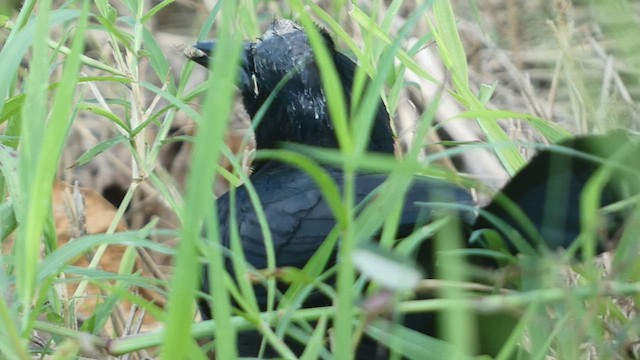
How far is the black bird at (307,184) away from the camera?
151cm

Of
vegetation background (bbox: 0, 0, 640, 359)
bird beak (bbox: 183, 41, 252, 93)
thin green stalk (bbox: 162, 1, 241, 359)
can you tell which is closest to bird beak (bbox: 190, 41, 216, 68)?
bird beak (bbox: 183, 41, 252, 93)

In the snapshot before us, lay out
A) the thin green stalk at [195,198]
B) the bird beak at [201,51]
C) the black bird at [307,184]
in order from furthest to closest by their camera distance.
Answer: the bird beak at [201,51], the black bird at [307,184], the thin green stalk at [195,198]

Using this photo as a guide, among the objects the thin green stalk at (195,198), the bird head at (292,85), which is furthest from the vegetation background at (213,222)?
the bird head at (292,85)

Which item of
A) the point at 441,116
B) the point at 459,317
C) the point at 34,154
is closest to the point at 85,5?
the point at 34,154

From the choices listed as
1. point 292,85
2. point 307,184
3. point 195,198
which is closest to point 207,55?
point 292,85

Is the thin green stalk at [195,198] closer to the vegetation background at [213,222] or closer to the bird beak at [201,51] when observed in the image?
the vegetation background at [213,222]

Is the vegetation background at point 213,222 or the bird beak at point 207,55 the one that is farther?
the bird beak at point 207,55

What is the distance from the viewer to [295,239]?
6.81 ft

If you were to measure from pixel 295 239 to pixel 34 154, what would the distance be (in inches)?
32.3

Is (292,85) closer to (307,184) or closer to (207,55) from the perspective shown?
(207,55)

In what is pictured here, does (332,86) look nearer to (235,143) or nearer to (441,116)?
(441,116)

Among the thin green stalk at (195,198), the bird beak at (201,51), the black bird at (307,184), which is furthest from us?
the bird beak at (201,51)

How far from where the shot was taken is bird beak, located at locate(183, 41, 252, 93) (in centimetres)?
245

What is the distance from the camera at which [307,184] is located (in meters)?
2.24
